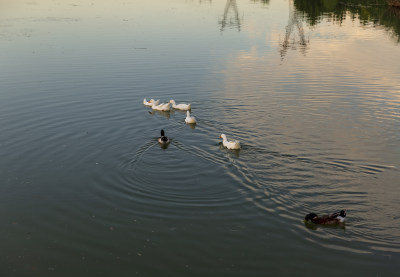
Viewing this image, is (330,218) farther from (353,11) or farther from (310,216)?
(353,11)

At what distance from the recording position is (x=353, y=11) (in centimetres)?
5022

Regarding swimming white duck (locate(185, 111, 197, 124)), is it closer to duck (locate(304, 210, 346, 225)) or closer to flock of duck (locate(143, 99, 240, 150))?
flock of duck (locate(143, 99, 240, 150))

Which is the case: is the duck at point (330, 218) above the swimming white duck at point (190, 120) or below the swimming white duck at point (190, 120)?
below

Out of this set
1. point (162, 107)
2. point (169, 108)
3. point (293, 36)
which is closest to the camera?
point (162, 107)

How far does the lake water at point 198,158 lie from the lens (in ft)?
36.0

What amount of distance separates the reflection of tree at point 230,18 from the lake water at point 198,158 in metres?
8.12

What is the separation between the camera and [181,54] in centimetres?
3153

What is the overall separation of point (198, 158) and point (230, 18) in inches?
1302

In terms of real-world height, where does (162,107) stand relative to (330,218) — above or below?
above

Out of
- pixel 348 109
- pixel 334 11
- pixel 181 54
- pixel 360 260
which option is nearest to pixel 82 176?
pixel 360 260

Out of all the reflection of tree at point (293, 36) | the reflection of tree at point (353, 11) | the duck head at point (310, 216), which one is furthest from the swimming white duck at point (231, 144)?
the reflection of tree at point (353, 11)

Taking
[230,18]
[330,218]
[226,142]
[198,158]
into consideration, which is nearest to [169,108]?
[226,142]

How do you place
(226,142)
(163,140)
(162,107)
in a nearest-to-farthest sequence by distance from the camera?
1. (226,142)
2. (163,140)
3. (162,107)

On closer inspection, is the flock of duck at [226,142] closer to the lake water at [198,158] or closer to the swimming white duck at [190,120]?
the swimming white duck at [190,120]
